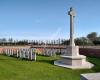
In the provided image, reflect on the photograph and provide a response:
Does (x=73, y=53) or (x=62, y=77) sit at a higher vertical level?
(x=73, y=53)

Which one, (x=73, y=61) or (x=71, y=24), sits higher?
(x=71, y=24)

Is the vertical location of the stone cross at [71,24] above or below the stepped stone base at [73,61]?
above

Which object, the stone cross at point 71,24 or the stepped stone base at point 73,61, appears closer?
the stepped stone base at point 73,61

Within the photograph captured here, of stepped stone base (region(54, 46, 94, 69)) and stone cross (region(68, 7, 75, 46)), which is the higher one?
stone cross (region(68, 7, 75, 46))

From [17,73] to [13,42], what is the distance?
1804 inches

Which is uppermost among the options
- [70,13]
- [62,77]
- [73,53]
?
[70,13]

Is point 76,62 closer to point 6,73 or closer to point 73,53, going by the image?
point 73,53

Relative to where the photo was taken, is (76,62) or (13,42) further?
(13,42)

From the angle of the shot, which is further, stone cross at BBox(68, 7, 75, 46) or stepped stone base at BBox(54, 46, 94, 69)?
stone cross at BBox(68, 7, 75, 46)

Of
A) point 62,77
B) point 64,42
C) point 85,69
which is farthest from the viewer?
point 64,42

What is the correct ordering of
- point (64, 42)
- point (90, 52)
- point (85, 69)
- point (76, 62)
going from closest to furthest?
point (85, 69)
point (76, 62)
point (90, 52)
point (64, 42)

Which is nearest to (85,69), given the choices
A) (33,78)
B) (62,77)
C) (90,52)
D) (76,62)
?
(76,62)

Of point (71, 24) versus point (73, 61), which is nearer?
point (73, 61)

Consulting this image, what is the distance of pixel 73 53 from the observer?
15.9 meters
